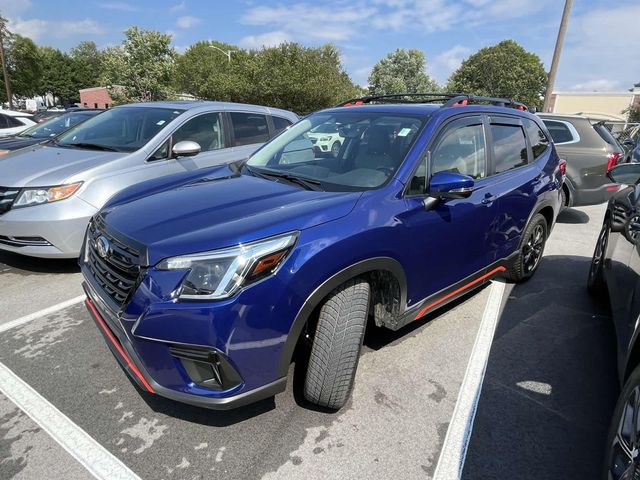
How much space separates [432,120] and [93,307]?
2.49m

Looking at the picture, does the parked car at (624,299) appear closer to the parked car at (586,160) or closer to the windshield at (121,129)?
the parked car at (586,160)

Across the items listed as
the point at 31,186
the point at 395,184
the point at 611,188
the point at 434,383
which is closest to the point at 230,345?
the point at 395,184

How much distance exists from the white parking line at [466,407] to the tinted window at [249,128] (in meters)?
3.78

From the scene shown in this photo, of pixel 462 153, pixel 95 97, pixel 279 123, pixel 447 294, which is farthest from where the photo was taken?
pixel 95 97

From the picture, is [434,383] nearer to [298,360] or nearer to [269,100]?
[298,360]

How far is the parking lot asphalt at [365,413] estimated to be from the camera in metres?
2.08

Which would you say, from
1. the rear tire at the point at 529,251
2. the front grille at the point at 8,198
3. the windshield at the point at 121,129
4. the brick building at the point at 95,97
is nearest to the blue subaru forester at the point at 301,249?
the rear tire at the point at 529,251

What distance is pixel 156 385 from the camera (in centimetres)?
201

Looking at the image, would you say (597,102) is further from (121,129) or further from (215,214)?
(215,214)

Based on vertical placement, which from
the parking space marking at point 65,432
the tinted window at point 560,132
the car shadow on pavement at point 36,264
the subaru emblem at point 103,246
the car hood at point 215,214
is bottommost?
the car shadow on pavement at point 36,264

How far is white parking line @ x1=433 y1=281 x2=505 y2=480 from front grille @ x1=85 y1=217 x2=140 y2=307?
178 centimetres

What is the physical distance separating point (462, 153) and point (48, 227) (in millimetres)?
3702

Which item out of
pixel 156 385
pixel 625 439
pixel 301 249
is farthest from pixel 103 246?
pixel 625 439

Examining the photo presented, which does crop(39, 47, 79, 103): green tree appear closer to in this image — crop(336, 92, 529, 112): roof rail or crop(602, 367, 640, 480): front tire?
crop(336, 92, 529, 112): roof rail
